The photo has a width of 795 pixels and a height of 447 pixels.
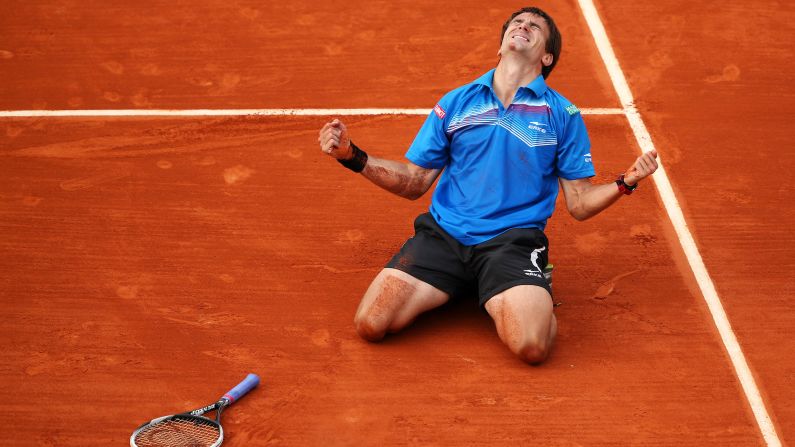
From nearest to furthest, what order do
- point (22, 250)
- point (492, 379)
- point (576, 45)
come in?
point (492, 379) < point (22, 250) < point (576, 45)

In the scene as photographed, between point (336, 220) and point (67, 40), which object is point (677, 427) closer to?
point (336, 220)

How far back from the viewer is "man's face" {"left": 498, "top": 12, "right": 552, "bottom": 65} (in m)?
5.90

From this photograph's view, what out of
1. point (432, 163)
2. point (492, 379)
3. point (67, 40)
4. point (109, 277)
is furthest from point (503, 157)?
point (67, 40)

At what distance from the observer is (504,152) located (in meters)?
5.84

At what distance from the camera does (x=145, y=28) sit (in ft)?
29.2

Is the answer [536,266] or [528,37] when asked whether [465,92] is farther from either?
[536,266]

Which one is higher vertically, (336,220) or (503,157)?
(503,157)

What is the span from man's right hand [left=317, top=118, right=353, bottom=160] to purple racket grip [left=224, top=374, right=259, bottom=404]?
1.15 m

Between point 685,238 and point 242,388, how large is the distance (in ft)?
9.38

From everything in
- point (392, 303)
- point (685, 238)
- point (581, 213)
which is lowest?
point (685, 238)

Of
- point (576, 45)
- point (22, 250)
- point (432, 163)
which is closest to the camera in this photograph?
point (432, 163)

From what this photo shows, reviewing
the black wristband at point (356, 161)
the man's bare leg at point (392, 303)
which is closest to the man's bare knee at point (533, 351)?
the man's bare leg at point (392, 303)

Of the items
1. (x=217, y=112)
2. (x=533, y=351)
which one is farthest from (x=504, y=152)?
(x=217, y=112)

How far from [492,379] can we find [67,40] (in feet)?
16.3
